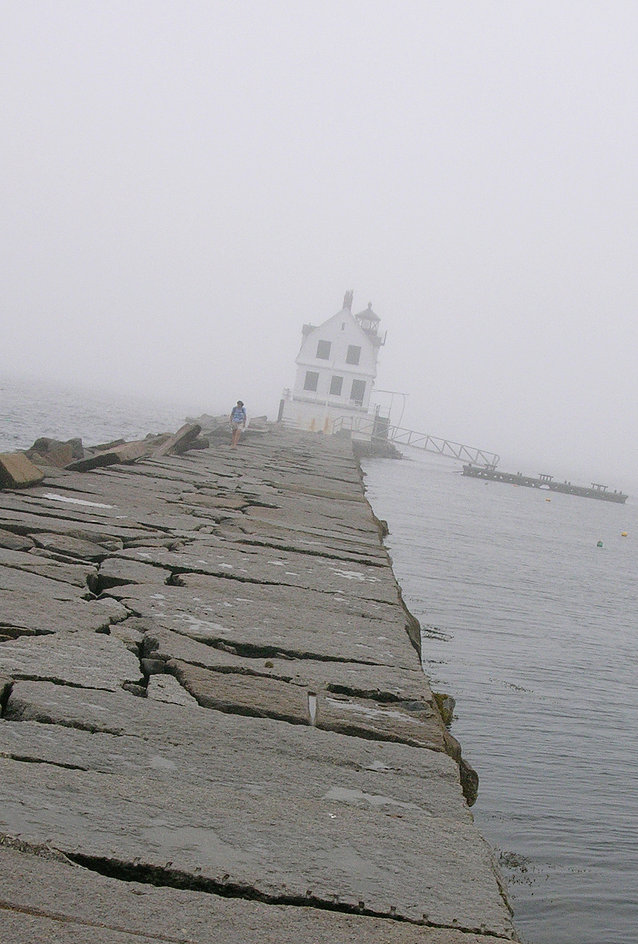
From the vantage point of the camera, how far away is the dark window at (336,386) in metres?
48.0

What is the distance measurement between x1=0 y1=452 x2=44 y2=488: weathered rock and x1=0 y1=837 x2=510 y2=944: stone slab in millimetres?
5202

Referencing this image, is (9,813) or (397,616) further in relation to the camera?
(397,616)

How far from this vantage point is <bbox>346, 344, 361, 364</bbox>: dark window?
47969mm

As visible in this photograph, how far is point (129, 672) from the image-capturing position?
3.15 metres

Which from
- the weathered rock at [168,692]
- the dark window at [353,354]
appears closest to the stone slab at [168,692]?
the weathered rock at [168,692]

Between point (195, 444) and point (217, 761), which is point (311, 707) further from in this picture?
point (195, 444)

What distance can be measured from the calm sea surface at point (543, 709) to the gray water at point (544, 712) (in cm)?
1

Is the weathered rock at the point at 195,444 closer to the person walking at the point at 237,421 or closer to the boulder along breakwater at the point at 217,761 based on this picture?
the person walking at the point at 237,421

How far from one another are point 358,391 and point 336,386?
1187 mm

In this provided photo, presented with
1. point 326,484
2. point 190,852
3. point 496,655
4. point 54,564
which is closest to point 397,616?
point 54,564

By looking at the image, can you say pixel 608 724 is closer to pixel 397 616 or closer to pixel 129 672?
pixel 397 616

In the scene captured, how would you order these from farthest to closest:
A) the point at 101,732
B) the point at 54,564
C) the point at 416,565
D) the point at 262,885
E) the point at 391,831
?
the point at 416,565
the point at 54,564
the point at 101,732
the point at 391,831
the point at 262,885

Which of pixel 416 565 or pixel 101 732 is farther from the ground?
pixel 101 732

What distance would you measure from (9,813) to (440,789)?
1228 millimetres
